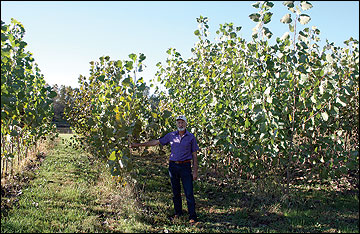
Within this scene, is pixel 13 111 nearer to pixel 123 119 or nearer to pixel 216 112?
pixel 123 119

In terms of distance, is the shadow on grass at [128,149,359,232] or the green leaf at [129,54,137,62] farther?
the green leaf at [129,54,137,62]

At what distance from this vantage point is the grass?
13.1 ft

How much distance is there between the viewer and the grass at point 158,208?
4000 mm

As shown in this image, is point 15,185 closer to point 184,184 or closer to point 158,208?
point 158,208

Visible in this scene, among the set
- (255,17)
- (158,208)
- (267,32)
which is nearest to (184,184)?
(158,208)

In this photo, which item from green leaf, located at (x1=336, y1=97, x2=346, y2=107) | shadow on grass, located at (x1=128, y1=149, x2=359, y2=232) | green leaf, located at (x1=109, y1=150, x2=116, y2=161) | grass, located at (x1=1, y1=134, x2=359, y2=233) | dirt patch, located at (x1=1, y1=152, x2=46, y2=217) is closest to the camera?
green leaf, located at (x1=336, y1=97, x2=346, y2=107)

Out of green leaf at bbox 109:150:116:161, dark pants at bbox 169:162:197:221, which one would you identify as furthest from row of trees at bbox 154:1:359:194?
green leaf at bbox 109:150:116:161

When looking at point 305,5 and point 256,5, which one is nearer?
point 305,5

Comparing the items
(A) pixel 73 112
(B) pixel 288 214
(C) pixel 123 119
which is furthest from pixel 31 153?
(B) pixel 288 214

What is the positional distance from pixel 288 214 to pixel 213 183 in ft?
7.21

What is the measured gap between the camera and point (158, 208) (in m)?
4.82

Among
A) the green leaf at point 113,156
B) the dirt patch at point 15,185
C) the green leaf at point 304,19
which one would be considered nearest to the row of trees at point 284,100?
the green leaf at point 304,19

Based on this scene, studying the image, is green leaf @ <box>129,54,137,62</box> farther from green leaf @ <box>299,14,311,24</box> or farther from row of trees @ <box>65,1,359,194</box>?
green leaf @ <box>299,14,311,24</box>

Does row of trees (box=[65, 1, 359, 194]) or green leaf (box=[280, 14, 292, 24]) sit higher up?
green leaf (box=[280, 14, 292, 24])
